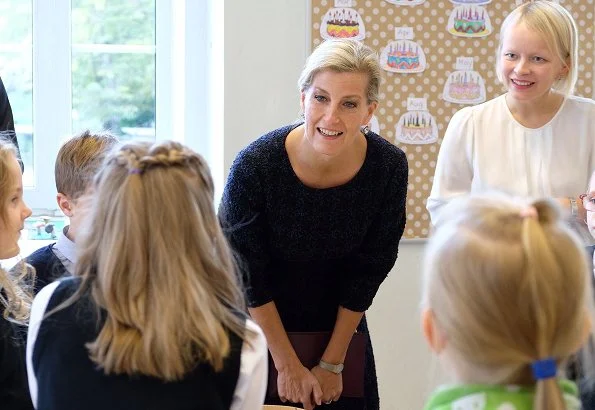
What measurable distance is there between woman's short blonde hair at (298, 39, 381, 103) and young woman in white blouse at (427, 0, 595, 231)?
1.42ft

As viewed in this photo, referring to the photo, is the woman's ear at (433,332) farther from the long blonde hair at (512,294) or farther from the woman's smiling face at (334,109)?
the woman's smiling face at (334,109)

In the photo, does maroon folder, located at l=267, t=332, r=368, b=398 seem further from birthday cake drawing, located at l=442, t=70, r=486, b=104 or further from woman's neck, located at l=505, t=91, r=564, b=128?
birthday cake drawing, located at l=442, t=70, r=486, b=104

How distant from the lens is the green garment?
1.23 meters

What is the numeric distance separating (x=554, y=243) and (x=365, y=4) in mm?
2135

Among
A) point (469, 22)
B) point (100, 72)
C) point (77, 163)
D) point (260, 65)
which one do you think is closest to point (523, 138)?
point (469, 22)

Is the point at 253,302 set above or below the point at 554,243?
below

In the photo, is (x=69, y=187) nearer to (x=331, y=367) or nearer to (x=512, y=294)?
(x=331, y=367)

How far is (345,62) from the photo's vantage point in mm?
2170

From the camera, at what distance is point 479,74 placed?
131 inches

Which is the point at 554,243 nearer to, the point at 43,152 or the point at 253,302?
the point at 253,302

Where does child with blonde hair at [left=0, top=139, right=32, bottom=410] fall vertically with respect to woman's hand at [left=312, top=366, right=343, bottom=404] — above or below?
above

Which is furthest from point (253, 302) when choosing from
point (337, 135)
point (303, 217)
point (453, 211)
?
point (453, 211)

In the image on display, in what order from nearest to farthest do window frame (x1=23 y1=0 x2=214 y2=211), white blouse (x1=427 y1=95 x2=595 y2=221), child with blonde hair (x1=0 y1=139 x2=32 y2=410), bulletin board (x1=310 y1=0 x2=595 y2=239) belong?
child with blonde hair (x1=0 y1=139 x2=32 y2=410)
white blouse (x1=427 y1=95 x2=595 y2=221)
bulletin board (x1=310 y1=0 x2=595 y2=239)
window frame (x1=23 y1=0 x2=214 y2=211)

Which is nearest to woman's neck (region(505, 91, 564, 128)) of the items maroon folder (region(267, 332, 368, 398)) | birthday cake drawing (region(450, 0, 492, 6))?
maroon folder (region(267, 332, 368, 398))
